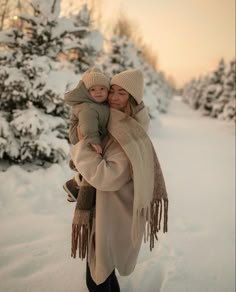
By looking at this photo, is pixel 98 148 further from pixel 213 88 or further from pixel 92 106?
pixel 213 88

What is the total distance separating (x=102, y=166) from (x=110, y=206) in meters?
0.36

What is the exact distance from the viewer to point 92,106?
1.87 m

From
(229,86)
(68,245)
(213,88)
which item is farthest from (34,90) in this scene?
(213,88)

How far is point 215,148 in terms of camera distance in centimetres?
1166

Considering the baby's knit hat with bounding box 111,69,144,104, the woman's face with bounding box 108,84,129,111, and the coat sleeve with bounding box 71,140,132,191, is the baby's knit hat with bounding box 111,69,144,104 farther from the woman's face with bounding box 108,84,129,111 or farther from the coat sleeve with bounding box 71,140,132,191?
the coat sleeve with bounding box 71,140,132,191

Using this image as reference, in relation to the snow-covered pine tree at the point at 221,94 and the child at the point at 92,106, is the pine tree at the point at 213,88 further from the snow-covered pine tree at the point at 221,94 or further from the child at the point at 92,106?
the child at the point at 92,106

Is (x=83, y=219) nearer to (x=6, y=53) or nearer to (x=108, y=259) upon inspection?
(x=108, y=259)

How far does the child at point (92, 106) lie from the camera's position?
6.02ft

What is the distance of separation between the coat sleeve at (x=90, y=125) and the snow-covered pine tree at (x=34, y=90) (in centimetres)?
236

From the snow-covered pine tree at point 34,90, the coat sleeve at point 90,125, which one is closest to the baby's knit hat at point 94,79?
the coat sleeve at point 90,125

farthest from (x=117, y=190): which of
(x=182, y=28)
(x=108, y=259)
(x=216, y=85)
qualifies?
(x=216, y=85)

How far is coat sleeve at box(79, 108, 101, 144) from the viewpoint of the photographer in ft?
5.99

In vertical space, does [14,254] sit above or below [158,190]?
below

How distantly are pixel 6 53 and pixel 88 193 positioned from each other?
2.61m
